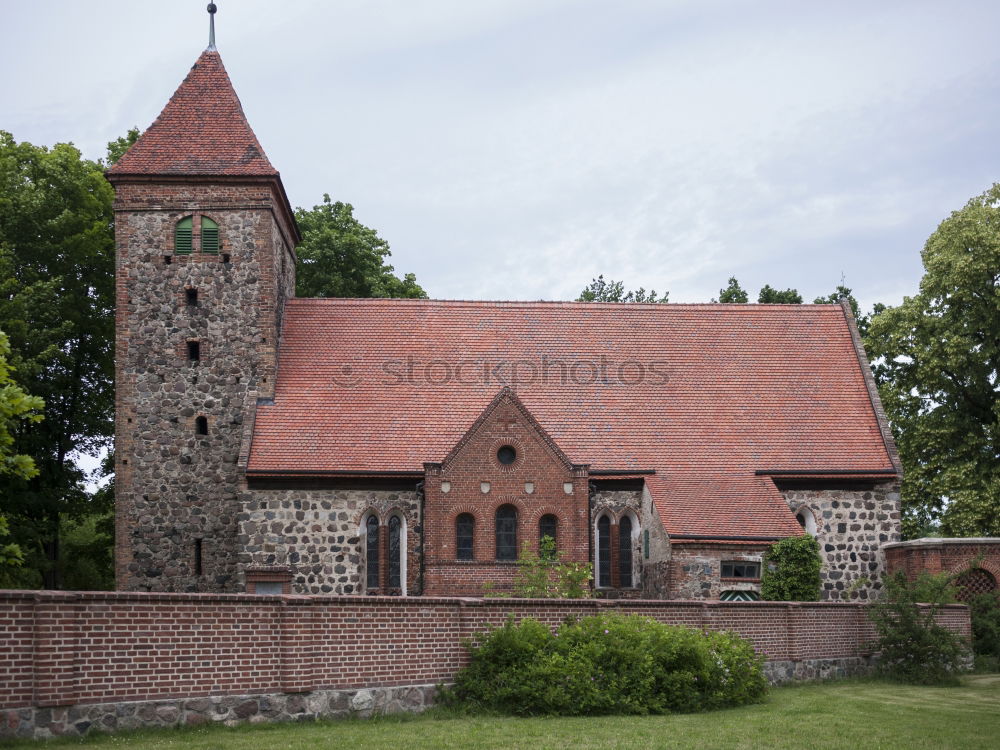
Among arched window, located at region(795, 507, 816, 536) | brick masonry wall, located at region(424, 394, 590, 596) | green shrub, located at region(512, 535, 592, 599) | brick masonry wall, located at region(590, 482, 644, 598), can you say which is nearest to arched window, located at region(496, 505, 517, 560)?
brick masonry wall, located at region(424, 394, 590, 596)

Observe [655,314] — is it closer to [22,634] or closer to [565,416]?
[565,416]

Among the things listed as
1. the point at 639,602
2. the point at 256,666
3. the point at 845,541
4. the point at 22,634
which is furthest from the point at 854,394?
the point at 22,634

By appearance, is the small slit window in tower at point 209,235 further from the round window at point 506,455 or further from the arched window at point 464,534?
the arched window at point 464,534

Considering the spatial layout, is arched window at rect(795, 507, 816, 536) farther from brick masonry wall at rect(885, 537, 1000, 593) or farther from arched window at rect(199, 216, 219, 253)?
arched window at rect(199, 216, 219, 253)

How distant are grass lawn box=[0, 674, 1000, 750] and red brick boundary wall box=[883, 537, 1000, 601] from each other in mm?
8080

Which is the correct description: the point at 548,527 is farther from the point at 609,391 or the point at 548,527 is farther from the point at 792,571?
the point at 792,571

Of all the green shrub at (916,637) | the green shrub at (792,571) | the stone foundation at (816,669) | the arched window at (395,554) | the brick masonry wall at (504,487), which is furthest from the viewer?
the arched window at (395,554)

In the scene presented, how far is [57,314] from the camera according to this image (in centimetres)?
3156

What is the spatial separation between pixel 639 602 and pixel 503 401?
7.97 meters

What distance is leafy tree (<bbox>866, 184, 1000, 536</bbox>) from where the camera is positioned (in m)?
33.0

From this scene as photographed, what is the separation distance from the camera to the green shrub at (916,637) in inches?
816

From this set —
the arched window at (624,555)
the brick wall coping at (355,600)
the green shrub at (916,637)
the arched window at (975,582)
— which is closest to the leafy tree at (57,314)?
the arched window at (624,555)

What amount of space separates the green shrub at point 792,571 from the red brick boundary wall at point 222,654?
6.89 m

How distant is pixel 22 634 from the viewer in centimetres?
1274
